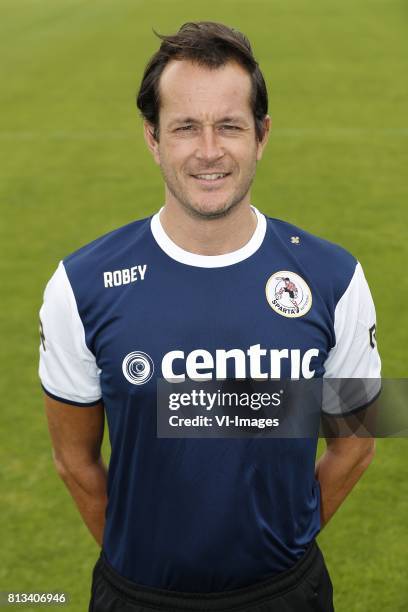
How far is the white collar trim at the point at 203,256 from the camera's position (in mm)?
2635

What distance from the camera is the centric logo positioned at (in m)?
2.56

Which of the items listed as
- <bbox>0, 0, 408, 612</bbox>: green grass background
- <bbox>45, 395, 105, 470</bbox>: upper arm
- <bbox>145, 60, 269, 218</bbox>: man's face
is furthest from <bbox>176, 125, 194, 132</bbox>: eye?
<bbox>0, 0, 408, 612</bbox>: green grass background

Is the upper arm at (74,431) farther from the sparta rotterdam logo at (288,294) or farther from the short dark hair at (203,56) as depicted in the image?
the short dark hair at (203,56)

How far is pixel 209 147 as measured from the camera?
255 centimetres

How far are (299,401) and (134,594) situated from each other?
67cm

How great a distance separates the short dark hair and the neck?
0.22m

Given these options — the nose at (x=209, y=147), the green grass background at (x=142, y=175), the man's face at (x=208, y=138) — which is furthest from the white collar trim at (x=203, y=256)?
the green grass background at (x=142, y=175)

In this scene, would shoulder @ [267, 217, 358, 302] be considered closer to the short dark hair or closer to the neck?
the neck

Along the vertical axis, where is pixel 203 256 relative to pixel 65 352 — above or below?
above

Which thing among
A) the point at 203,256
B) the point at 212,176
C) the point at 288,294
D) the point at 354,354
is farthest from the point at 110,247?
the point at 354,354

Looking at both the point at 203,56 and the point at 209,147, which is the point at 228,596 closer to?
the point at 209,147

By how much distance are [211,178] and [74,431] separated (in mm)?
Answer: 841

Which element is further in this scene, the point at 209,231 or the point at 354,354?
the point at 354,354

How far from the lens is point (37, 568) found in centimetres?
487
